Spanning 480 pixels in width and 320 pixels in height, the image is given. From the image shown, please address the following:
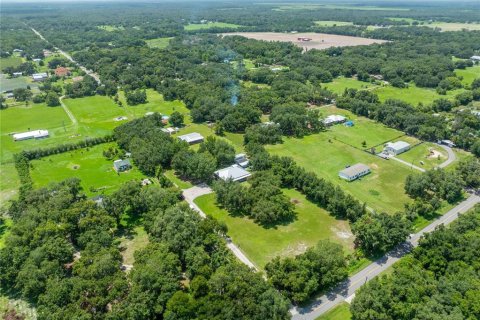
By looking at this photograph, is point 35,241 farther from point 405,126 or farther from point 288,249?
point 405,126

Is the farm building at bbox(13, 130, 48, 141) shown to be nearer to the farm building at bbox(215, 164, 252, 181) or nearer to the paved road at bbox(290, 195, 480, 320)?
the farm building at bbox(215, 164, 252, 181)

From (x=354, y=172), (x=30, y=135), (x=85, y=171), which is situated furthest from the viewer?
(x=30, y=135)

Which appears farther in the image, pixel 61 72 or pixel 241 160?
pixel 61 72

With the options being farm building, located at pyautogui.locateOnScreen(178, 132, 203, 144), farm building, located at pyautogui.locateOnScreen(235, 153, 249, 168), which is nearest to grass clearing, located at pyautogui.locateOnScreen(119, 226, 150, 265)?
farm building, located at pyautogui.locateOnScreen(235, 153, 249, 168)

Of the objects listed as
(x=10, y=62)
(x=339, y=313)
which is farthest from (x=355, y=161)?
(x=10, y=62)

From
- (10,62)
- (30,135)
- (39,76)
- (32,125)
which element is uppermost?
(10,62)

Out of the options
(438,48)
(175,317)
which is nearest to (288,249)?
(175,317)

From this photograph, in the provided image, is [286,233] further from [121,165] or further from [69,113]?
[69,113]
